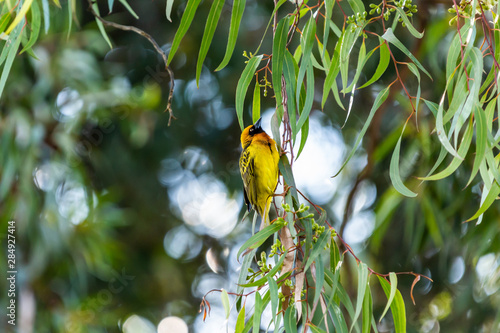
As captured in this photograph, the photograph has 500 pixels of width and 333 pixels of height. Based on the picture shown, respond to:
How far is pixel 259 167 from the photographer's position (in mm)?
1702

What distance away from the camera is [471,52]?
1.12 meters

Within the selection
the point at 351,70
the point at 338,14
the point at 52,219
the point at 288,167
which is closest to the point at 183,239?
the point at 52,219

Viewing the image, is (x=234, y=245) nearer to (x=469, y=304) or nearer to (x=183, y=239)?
(x=183, y=239)

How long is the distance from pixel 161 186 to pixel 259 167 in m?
2.60

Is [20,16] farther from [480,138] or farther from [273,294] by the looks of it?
[480,138]

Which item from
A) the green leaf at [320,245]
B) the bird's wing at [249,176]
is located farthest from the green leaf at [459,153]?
the bird's wing at [249,176]

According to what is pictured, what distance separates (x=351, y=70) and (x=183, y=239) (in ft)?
6.24

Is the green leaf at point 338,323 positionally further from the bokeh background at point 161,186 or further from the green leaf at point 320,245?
the bokeh background at point 161,186

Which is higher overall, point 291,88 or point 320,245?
point 291,88

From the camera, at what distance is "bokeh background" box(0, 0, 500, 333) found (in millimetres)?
2953

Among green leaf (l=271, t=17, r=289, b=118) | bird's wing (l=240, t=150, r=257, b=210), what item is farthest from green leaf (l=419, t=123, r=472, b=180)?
bird's wing (l=240, t=150, r=257, b=210)

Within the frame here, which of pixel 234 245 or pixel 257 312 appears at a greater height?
pixel 257 312

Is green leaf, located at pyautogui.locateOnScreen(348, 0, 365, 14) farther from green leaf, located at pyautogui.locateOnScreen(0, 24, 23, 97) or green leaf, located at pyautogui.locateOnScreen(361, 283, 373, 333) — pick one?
green leaf, located at pyautogui.locateOnScreen(0, 24, 23, 97)

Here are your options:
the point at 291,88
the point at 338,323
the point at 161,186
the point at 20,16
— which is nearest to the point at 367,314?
the point at 338,323
